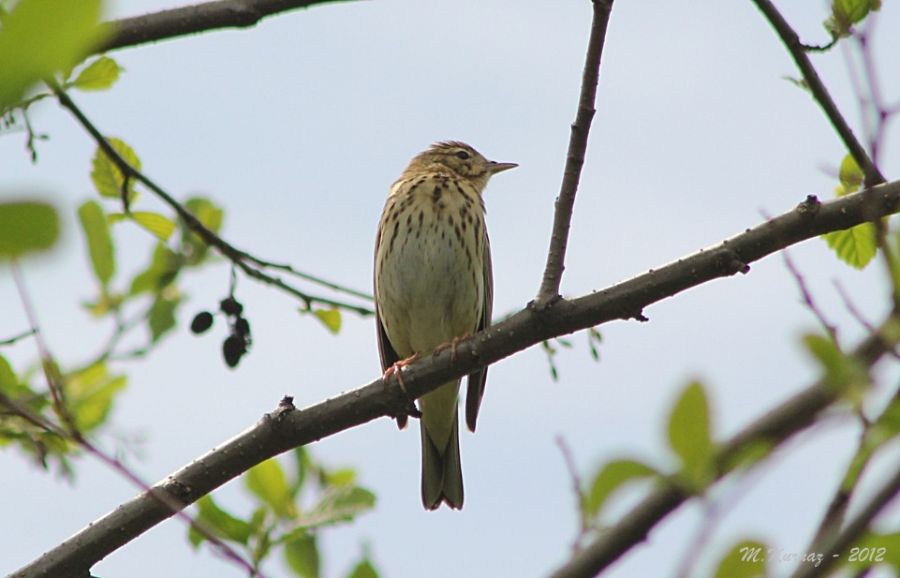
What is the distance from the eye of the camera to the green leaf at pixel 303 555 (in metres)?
3.16

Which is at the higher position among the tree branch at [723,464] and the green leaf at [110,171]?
the green leaf at [110,171]

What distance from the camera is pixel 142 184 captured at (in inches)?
216

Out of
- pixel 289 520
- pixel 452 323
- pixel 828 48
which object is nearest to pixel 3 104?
pixel 289 520

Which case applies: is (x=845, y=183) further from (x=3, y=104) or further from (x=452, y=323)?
(x=452, y=323)

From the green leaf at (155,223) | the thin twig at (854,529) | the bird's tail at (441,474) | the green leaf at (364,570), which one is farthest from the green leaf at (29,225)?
the bird's tail at (441,474)

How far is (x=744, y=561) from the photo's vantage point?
68.4 inches

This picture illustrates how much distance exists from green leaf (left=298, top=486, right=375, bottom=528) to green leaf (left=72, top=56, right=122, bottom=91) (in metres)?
2.41

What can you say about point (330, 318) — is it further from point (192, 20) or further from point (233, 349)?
point (192, 20)

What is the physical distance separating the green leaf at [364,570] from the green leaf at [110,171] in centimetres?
332

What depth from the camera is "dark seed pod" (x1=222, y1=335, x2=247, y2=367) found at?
5.68 metres

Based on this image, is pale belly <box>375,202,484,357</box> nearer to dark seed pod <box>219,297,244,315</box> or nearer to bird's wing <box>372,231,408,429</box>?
bird's wing <box>372,231,408,429</box>

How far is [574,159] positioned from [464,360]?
1.00m

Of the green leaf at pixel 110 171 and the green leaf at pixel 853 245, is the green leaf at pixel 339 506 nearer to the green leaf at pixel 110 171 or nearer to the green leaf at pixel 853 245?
the green leaf at pixel 853 245

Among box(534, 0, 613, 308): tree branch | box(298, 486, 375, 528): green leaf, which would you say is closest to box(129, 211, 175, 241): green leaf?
box(534, 0, 613, 308): tree branch
